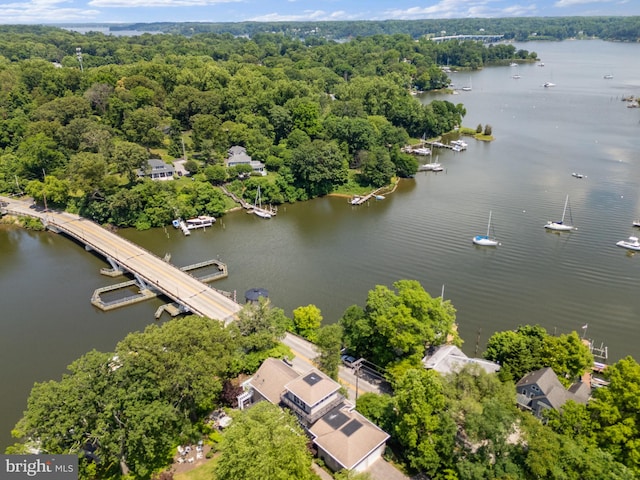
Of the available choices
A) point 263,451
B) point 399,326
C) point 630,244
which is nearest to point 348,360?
point 399,326

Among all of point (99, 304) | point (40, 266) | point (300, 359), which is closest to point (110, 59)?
point (40, 266)

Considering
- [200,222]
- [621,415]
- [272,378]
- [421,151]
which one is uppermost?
[621,415]

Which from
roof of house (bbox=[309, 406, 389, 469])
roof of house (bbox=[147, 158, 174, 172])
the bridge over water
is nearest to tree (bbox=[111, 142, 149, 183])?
roof of house (bbox=[147, 158, 174, 172])

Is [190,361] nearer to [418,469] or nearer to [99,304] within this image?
[418,469]

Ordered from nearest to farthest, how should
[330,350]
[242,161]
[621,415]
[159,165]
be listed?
[621,415] < [330,350] < [159,165] < [242,161]

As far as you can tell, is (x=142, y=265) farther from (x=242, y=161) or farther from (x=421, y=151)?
(x=421, y=151)

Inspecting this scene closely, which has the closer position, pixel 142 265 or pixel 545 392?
pixel 545 392

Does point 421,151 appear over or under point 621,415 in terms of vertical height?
under
